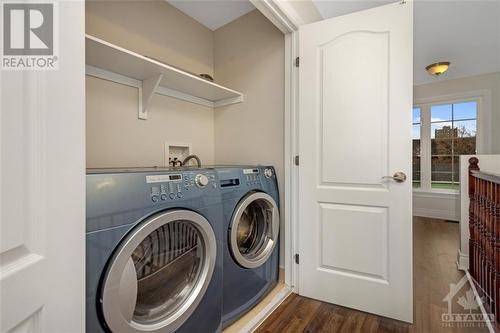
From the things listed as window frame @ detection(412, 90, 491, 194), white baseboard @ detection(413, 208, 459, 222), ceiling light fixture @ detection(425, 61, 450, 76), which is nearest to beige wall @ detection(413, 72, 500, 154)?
window frame @ detection(412, 90, 491, 194)

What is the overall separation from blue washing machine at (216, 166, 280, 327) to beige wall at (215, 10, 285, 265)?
0.22 meters

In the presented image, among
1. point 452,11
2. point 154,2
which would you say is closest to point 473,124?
point 452,11

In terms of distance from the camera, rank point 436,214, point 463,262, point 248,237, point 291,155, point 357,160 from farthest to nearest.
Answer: point 436,214 → point 463,262 → point 291,155 → point 248,237 → point 357,160

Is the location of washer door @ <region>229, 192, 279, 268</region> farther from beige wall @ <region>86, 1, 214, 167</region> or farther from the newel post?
the newel post

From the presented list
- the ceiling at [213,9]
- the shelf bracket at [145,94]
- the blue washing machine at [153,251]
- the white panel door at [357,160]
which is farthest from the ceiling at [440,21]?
the blue washing machine at [153,251]

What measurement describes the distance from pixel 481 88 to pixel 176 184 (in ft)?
16.8

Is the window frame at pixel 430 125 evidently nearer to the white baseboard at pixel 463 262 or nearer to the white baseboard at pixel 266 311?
the white baseboard at pixel 463 262

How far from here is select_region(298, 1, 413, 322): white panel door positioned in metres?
1.50

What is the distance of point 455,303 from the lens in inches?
66.4

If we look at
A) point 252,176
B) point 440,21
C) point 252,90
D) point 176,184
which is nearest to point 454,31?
point 440,21

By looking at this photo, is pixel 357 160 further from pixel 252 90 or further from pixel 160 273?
pixel 160 273

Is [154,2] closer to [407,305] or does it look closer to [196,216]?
[196,216]

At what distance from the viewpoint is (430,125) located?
4438 millimetres

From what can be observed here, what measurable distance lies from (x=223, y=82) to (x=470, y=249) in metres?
2.66
